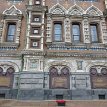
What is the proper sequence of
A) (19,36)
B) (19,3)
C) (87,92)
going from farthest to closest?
(19,3) → (19,36) → (87,92)

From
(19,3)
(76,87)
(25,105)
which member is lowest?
(25,105)

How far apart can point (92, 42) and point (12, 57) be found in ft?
15.6

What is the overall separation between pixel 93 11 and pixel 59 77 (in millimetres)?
5294

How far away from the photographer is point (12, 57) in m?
13.7

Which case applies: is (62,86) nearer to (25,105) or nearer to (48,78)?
(48,78)

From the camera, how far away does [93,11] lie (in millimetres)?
15945

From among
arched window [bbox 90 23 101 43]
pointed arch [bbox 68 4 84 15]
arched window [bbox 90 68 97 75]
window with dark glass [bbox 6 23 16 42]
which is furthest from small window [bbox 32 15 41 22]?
arched window [bbox 90 68 97 75]

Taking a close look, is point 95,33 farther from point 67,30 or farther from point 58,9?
point 58,9

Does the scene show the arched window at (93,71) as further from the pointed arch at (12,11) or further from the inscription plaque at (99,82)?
the pointed arch at (12,11)

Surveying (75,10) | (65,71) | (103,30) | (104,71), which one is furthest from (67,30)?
(104,71)

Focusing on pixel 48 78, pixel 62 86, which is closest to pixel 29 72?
pixel 48 78

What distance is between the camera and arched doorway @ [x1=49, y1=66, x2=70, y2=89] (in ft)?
42.5

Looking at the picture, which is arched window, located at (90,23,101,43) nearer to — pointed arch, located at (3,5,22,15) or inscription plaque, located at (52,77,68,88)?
inscription plaque, located at (52,77,68,88)

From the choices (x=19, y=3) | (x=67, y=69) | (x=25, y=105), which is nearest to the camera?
(x=25, y=105)
